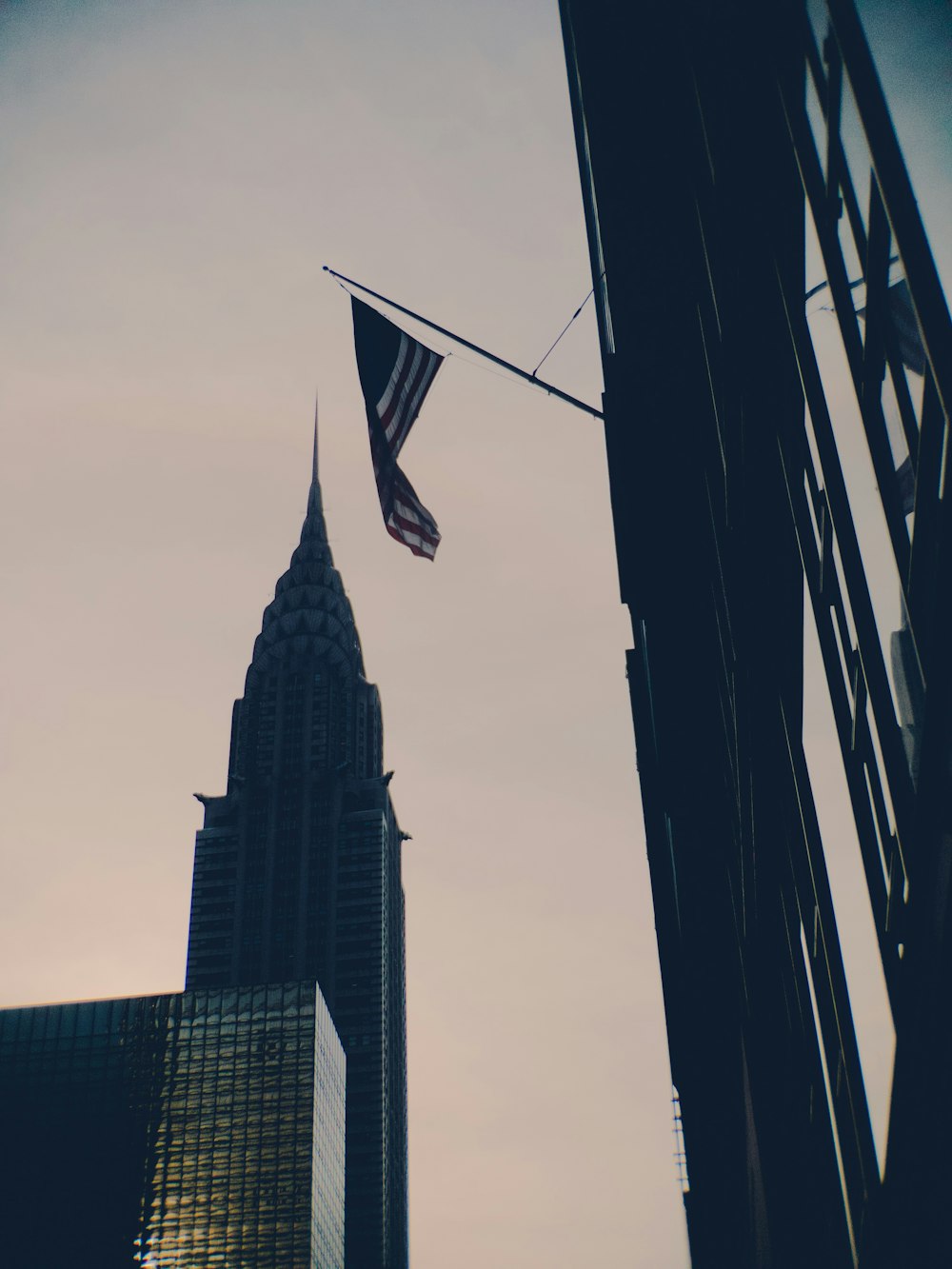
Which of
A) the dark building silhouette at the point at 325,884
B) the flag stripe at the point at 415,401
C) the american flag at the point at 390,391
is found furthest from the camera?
the dark building silhouette at the point at 325,884

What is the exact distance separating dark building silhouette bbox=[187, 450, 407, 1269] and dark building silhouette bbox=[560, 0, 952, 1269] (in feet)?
528

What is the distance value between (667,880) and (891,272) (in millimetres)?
21078

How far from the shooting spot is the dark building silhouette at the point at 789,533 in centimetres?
536

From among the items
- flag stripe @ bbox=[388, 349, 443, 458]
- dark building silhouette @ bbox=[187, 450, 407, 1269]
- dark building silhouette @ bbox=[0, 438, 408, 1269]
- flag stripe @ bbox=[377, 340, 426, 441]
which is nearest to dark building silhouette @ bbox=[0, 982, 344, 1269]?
dark building silhouette @ bbox=[0, 438, 408, 1269]

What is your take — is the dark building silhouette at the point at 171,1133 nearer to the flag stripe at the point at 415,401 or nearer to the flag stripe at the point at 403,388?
the flag stripe at the point at 415,401

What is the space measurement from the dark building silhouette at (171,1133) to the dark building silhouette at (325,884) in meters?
49.5

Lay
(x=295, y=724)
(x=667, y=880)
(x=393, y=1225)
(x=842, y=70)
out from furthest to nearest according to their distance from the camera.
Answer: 1. (x=295, y=724)
2. (x=393, y=1225)
3. (x=667, y=880)
4. (x=842, y=70)

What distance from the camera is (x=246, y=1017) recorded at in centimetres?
11656

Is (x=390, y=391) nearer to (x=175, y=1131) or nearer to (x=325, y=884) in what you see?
(x=175, y=1131)

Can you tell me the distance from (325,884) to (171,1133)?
69.0m

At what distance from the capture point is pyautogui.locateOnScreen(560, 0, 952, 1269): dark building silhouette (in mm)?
5363

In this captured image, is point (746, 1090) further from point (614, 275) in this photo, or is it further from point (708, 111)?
point (708, 111)

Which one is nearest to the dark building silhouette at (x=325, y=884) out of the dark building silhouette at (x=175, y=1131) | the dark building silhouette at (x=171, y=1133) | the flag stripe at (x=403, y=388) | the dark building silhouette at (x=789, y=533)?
the dark building silhouette at (x=175, y=1131)

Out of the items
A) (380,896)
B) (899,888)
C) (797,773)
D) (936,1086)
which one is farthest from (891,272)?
(380,896)
